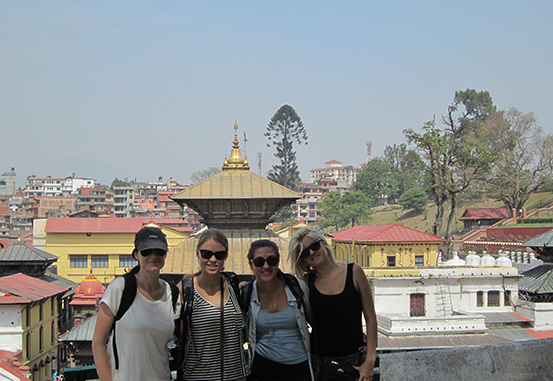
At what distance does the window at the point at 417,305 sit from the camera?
21.3 m

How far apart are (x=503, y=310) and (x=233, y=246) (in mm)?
12952

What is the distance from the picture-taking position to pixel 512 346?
536 cm

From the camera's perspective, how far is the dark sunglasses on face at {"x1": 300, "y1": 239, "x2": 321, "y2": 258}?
4316 mm

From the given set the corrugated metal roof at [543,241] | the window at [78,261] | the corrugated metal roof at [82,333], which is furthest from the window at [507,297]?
the window at [78,261]

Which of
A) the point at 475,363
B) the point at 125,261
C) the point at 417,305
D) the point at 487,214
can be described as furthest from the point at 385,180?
the point at 475,363

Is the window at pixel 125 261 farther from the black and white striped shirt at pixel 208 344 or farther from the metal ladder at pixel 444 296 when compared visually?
the black and white striped shirt at pixel 208 344

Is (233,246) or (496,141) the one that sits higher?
(496,141)

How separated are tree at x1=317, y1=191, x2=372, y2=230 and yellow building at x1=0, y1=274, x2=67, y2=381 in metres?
59.9

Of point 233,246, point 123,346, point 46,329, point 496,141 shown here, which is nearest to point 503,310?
→ point 233,246

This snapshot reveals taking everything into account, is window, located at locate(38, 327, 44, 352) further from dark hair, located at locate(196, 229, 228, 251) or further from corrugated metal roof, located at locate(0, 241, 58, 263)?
dark hair, located at locate(196, 229, 228, 251)

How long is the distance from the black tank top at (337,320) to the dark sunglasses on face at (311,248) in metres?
0.28

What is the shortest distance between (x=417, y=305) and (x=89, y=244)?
28390mm

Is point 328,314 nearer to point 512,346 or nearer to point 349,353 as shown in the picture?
point 349,353

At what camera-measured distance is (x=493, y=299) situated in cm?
2194
